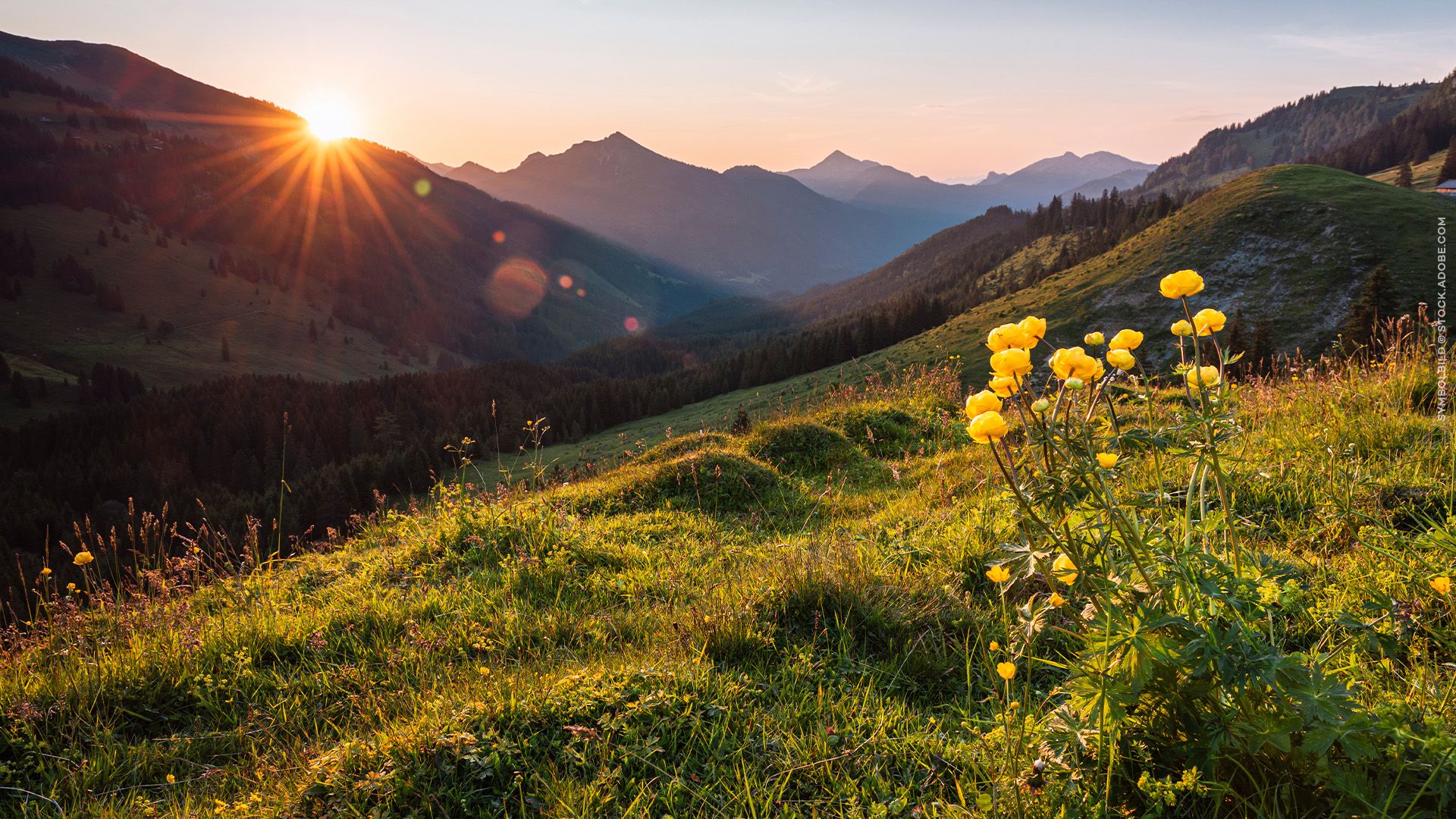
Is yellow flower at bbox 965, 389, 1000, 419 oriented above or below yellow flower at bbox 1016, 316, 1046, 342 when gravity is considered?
below

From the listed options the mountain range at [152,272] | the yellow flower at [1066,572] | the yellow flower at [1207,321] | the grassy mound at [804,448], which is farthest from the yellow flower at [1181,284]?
the mountain range at [152,272]

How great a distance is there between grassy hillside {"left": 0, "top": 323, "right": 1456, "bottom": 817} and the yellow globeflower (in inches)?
9.1

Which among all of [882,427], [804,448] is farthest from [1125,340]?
[882,427]

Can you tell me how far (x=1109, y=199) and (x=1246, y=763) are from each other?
165m

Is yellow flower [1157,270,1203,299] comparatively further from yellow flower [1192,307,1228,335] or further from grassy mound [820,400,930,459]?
grassy mound [820,400,930,459]

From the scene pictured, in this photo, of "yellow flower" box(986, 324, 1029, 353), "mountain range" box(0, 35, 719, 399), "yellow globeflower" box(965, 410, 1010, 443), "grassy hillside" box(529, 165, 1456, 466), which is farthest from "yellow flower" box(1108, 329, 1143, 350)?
"mountain range" box(0, 35, 719, 399)

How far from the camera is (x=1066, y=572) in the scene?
2330 mm

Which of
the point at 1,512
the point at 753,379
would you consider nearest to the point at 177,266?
the point at 1,512

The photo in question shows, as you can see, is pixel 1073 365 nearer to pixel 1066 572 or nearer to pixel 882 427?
pixel 1066 572

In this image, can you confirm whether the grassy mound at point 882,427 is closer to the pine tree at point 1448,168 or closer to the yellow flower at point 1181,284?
the yellow flower at point 1181,284

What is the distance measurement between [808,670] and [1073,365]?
2.27 meters

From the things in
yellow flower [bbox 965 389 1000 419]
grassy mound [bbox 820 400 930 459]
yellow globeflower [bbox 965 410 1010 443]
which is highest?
yellow flower [bbox 965 389 1000 419]

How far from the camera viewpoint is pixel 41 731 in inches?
139

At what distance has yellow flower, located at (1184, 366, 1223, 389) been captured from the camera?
7.70 ft
